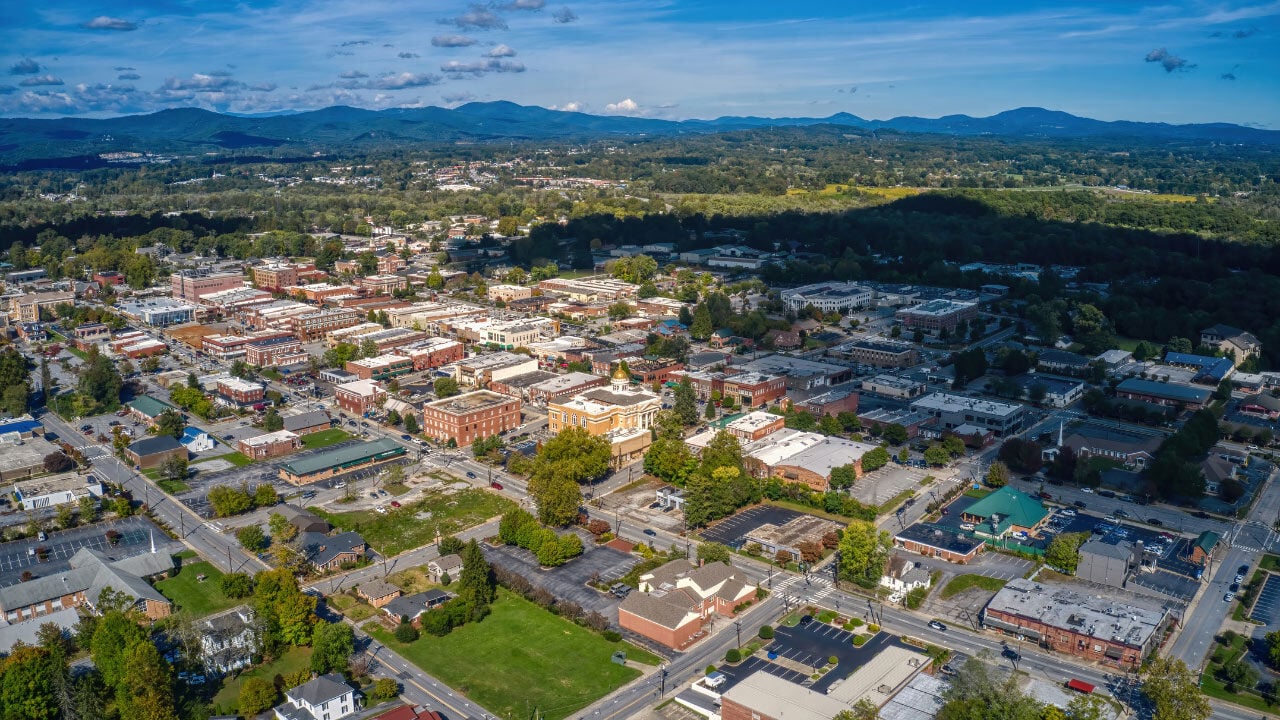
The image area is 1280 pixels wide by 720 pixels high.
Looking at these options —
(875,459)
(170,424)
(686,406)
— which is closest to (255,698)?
(170,424)

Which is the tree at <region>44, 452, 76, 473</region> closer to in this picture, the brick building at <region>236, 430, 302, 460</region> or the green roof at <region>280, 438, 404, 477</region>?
the brick building at <region>236, 430, 302, 460</region>

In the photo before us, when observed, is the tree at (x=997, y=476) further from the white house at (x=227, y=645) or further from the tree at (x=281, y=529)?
the white house at (x=227, y=645)

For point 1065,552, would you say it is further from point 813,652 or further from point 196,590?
point 196,590

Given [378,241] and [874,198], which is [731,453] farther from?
[874,198]

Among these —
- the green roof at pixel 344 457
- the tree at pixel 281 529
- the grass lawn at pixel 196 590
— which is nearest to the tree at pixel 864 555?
the tree at pixel 281 529

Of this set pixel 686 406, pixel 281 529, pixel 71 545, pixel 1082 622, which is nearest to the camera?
pixel 1082 622

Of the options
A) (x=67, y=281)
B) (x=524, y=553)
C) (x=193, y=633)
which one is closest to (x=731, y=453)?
(x=524, y=553)
